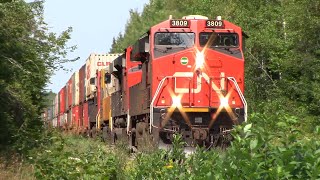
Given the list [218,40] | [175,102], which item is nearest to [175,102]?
[175,102]

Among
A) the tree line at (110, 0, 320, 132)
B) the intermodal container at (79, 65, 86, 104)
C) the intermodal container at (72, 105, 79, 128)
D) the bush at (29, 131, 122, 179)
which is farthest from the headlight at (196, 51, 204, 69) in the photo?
the intermodal container at (72, 105, 79, 128)

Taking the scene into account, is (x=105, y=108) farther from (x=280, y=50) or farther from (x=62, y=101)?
(x=62, y=101)

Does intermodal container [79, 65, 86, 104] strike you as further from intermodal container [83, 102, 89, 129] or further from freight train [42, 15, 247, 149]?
freight train [42, 15, 247, 149]

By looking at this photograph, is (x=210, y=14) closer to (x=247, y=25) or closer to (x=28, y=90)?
(x=247, y=25)

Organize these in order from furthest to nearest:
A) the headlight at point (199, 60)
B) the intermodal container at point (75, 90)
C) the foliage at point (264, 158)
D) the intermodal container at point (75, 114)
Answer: the intermodal container at point (75, 90)
the intermodal container at point (75, 114)
the headlight at point (199, 60)
the foliage at point (264, 158)

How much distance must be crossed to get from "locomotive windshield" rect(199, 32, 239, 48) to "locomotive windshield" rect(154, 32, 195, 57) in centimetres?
27

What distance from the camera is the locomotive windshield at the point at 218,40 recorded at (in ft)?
49.1

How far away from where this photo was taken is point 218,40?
15.1m

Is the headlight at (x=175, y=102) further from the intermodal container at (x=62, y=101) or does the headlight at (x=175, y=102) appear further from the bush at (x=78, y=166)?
the intermodal container at (x=62, y=101)

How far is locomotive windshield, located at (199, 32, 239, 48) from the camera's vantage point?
15.0 metres

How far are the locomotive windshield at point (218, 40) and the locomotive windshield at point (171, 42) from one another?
10.6 inches

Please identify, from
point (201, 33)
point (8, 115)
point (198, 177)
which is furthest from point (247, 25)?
point (198, 177)

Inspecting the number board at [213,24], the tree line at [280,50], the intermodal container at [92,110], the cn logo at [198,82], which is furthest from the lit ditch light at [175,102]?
the intermodal container at [92,110]

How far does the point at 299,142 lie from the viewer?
469 centimetres
